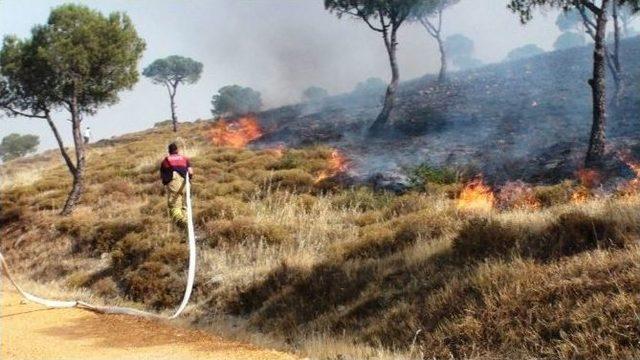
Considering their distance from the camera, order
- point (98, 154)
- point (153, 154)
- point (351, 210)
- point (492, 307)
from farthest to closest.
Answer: point (98, 154) < point (153, 154) < point (351, 210) < point (492, 307)

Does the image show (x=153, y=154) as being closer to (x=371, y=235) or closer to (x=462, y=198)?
(x=462, y=198)

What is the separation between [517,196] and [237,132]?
27.9 metres

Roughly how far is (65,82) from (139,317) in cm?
1869

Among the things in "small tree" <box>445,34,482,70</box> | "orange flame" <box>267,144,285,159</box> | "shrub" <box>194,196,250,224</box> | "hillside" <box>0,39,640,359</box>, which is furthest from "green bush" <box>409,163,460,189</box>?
"small tree" <box>445,34,482,70</box>

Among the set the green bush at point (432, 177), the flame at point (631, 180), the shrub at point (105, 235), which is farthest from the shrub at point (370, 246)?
the shrub at point (105, 235)

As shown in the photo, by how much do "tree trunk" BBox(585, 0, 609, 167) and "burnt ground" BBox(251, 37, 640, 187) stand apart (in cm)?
61

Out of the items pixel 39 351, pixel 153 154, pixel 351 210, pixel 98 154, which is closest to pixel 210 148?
pixel 153 154

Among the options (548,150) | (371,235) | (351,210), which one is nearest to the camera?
(371,235)

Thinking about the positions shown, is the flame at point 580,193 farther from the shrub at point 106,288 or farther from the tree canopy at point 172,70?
the tree canopy at point 172,70

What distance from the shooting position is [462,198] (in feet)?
54.3

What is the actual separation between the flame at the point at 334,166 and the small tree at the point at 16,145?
67246mm

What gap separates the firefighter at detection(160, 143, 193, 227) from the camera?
12578mm

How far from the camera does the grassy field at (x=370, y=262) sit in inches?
246

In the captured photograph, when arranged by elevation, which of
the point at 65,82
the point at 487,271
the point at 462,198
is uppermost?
the point at 65,82
